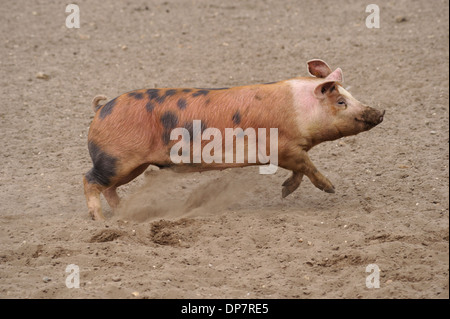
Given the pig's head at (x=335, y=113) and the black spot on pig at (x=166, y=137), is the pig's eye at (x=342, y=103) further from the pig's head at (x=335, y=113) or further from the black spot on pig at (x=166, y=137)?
the black spot on pig at (x=166, y=137)

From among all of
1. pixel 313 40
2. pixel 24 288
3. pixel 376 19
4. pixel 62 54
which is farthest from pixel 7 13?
pixel 24 288

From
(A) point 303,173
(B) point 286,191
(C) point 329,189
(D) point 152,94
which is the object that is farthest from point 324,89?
(D) point 152,94

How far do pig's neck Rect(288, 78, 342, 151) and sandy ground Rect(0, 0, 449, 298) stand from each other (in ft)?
2.23

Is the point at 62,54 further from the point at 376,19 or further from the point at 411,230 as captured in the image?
A: the point at 411,230

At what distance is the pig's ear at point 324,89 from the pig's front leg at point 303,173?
50 centimetres

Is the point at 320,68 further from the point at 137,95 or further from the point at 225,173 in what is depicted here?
the point at 137,95

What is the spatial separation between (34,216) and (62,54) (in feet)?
14.4

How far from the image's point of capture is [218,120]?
5.93m

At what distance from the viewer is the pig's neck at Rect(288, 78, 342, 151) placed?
19.4 ft

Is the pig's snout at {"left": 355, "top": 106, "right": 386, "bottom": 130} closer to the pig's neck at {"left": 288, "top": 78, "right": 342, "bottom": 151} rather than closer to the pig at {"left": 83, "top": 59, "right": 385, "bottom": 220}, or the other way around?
the pig at {"left": 83, "top": 59, "right": 385, "bottom": 220}

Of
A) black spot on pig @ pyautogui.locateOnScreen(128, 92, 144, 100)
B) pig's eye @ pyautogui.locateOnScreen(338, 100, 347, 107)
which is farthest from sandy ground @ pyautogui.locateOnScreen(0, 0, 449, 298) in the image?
black spot on pig @ pyautogui.locateOnScreen(128, 92, 144, 100)

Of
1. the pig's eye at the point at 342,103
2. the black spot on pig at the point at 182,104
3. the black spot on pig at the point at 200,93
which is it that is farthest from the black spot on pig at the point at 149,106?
the pig's eye at the point at 342,103

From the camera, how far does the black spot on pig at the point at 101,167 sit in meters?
5.95

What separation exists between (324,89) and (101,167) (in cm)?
200
